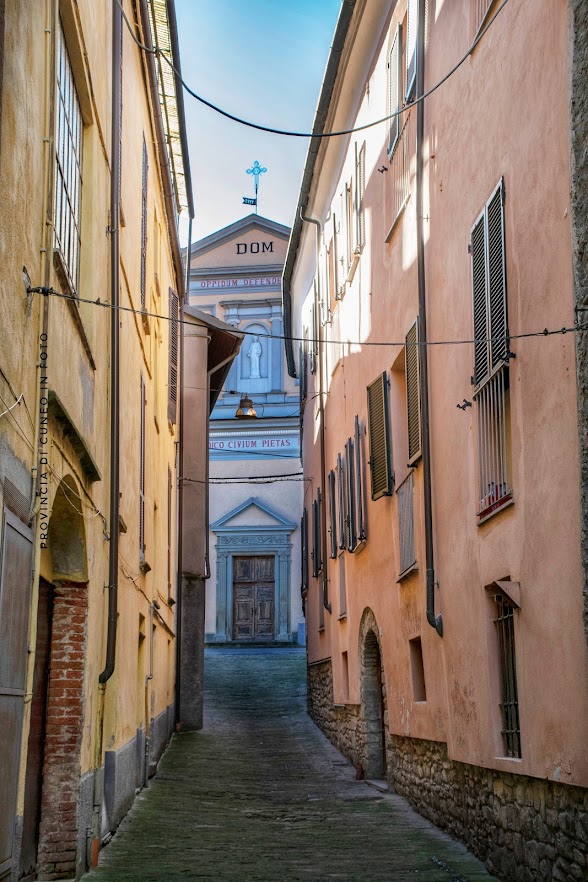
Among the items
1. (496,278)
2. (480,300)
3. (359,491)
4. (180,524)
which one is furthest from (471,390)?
(180,524)

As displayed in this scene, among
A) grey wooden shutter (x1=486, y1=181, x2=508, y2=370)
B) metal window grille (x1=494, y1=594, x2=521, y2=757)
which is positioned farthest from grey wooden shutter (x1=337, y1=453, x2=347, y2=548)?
grey wooden shutter (x1=486, y1=181, x2=508, y2=370)

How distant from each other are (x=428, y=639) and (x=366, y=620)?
159 inches

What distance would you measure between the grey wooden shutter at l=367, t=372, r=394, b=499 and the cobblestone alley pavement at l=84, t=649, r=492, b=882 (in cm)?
344

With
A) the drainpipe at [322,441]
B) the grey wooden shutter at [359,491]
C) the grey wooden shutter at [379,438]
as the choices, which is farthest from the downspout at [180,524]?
the grey wooden shutter at [379,438]

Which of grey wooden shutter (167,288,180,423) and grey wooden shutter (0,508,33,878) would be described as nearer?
grey wooden shutter (0,508,33,878)

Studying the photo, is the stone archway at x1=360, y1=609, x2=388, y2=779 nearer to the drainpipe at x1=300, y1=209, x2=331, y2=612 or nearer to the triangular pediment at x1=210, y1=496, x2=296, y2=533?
the drainpipe at x1=300, y1=209, x2=331, y2=612

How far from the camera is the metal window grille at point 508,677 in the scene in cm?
834

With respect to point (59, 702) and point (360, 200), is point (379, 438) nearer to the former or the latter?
point (360, 200)

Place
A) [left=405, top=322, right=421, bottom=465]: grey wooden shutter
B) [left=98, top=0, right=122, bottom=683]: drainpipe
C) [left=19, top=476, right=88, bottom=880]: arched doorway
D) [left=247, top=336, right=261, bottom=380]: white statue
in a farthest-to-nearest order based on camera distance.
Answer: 1. [left=247, top=336, right=261, bottom=380]: white statue
2. [left=405, top=322, right=421, bottom=465]: grey wooden shutter
3. [left=98, top=0, right=122, bottom=683]: drainpipe
4. [left=19, top=476, right=88, bottom=880]: arched doorway

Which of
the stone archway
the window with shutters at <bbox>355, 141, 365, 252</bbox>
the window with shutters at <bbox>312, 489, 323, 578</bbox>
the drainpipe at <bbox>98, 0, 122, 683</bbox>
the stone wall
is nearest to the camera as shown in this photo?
the stone wall

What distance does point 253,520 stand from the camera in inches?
1298

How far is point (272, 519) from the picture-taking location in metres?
32.9

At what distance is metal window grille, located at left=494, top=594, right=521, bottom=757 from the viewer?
8.34 m

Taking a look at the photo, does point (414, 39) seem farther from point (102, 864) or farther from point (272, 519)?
point (272, 519)
